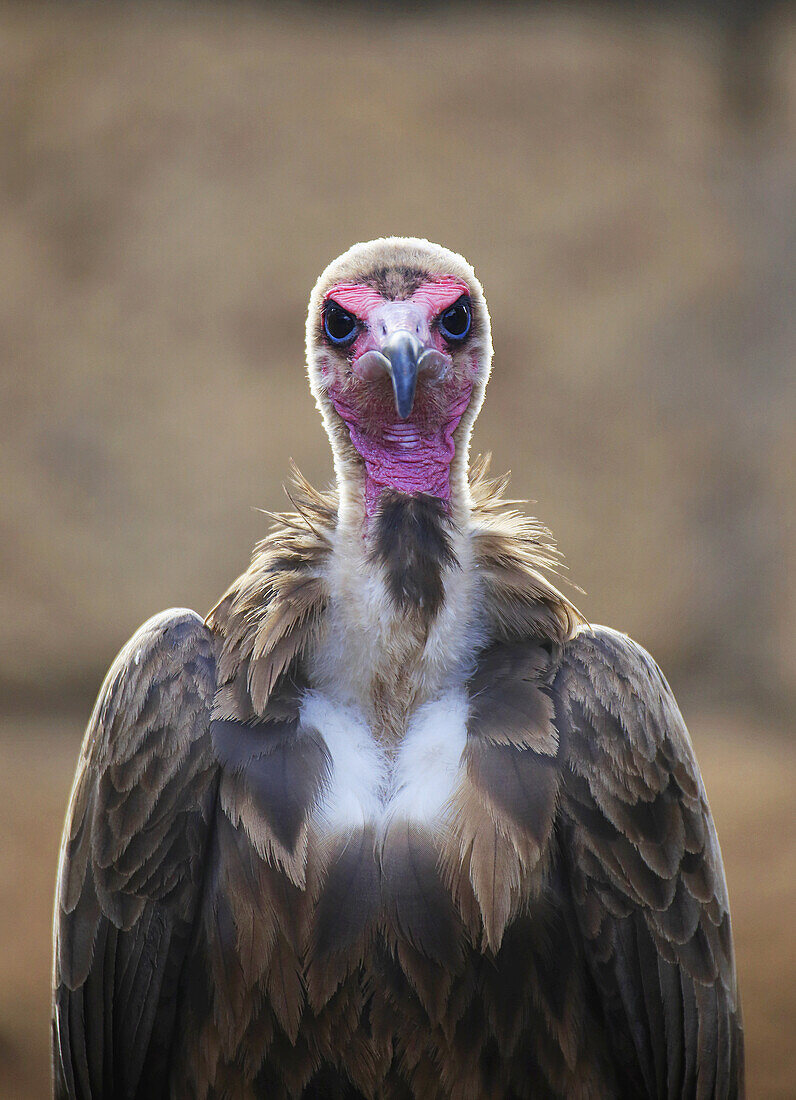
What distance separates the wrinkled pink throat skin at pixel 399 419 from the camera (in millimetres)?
1574

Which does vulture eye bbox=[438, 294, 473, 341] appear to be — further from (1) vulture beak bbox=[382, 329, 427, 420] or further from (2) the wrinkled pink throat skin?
(1) vulture beak bbox=[382, 329, 427, 420]

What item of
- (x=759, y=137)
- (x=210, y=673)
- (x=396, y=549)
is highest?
(x=759, y=137)

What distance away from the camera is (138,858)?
1554mm

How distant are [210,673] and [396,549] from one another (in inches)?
12.5

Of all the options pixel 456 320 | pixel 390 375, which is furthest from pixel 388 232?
pixel 390 375

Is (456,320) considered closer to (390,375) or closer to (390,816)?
(390,375)

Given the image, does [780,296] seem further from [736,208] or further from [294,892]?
→ [294,892]

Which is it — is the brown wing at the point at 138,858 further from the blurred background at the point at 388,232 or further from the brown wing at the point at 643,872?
the blurred background at the point at 388,232

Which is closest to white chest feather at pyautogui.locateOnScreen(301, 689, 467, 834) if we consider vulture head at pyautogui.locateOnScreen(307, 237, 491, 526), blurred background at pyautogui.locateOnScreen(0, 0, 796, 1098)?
vulture head at pyautogui.locateOnScreen(307, 237, 491, 526)

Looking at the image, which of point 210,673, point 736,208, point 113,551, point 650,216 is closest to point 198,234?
point 113,551

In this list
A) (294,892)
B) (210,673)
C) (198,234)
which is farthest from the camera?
(198,234)

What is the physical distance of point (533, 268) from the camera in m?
3.52

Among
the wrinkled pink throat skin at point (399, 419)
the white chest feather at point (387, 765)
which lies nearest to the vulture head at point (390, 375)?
the wrinkled pink throat skin at point (399, 419)

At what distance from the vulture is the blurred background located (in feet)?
6.23
